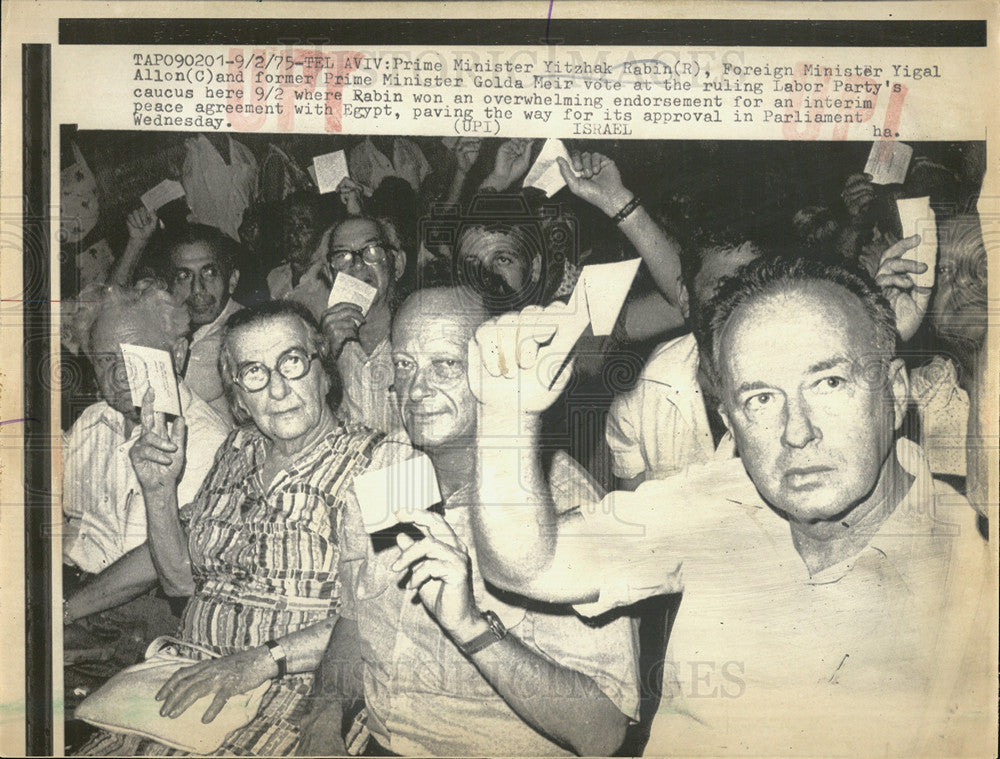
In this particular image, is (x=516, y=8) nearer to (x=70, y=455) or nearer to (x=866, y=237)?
(x=866, y=237)

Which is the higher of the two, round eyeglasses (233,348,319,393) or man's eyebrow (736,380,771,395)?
round eyeglasses (233,348,319,393)

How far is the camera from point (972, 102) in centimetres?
329

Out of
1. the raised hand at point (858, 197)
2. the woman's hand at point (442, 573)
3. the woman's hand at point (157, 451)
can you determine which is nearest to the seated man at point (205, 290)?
the woman's hand at point (157, 451)

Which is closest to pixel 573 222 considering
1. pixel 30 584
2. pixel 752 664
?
pixel 752 664

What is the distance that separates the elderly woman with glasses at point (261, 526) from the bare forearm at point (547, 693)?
0.66 m

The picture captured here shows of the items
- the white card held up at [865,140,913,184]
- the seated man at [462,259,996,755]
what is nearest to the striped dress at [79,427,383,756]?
the seated man at [462,259,996,755]

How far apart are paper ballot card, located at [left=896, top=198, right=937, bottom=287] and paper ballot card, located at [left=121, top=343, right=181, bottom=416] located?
287 cm

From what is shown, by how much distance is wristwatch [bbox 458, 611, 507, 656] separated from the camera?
321cm

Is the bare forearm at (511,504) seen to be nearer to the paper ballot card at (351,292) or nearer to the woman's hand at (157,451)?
the paper ballot card at (351,292)

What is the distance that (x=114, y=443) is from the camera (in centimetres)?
325

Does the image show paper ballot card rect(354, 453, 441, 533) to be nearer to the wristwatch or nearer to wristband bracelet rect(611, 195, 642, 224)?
the wristwatch

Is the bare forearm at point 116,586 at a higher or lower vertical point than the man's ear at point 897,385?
lower

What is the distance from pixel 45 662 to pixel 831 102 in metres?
3.73

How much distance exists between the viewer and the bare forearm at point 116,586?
3238 mm
